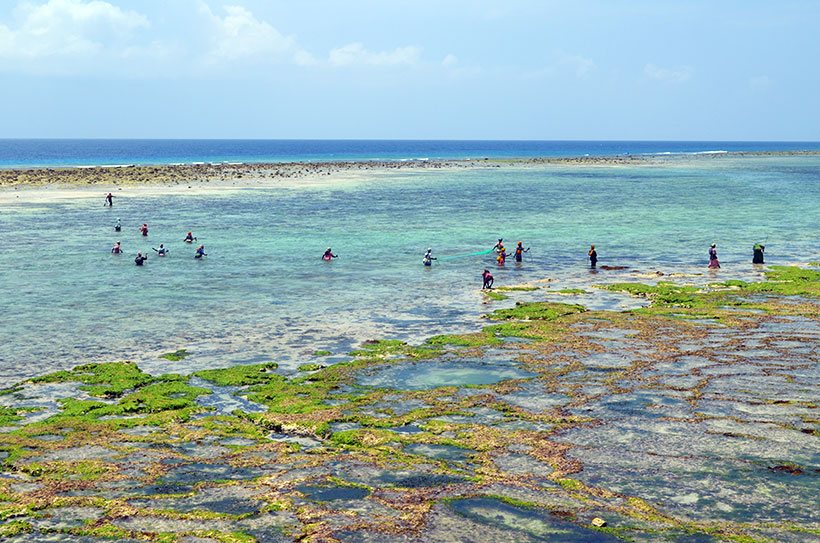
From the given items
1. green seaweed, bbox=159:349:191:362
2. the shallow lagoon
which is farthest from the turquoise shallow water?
the shallow lagoon

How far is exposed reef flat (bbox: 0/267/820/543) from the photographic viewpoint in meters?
17.3

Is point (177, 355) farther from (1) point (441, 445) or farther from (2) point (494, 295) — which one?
(2) point (494, 295)

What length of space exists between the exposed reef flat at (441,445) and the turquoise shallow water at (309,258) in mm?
4332

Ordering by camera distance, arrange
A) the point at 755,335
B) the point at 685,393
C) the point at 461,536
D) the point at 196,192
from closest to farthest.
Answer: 1. the point at 461,536
2. the point at 685,393
3. the point at 755,335
4. the point at 196,192

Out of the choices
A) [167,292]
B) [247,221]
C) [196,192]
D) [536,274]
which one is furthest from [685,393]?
[196,192]

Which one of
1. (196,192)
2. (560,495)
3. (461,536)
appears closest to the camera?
(461,536)

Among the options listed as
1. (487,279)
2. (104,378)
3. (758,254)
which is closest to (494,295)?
(487,279)

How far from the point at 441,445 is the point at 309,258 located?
36257 mm

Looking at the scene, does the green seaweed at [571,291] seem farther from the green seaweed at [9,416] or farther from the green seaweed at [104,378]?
the green seaweed at [9,416]

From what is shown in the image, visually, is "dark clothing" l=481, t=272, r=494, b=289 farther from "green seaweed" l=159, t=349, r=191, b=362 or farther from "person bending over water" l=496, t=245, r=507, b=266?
"green seaweed" l=159, t=349, r=191, b=362

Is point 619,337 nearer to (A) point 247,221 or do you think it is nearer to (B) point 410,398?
(B) point 410,398

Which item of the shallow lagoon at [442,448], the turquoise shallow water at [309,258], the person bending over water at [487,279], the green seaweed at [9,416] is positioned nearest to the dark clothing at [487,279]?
the person bending over water at [487,279]

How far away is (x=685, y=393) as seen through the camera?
2584 cm

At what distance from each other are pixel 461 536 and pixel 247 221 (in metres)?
65.8
